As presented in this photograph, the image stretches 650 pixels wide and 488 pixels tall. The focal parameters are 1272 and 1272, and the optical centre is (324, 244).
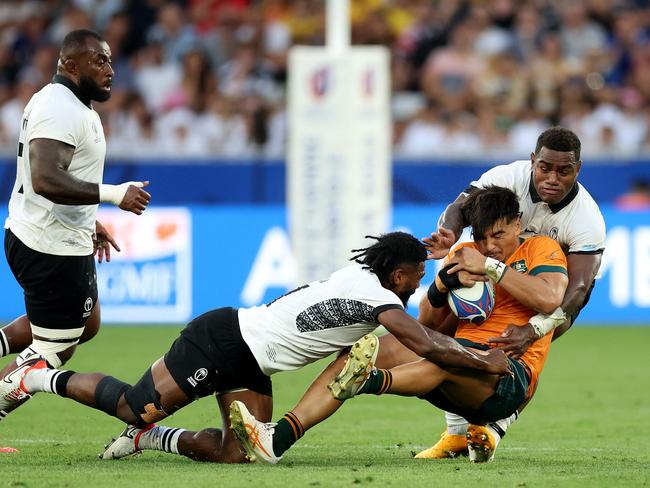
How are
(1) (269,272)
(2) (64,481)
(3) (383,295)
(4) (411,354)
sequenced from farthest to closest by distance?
(1) (269,272)
(4) (411,354)
(3) (383,295)
(2) (64,481)

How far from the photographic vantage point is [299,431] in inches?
272

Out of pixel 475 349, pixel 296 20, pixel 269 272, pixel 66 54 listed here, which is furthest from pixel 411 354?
pixel 296 20

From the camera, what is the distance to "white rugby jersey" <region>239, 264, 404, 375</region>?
692 cm

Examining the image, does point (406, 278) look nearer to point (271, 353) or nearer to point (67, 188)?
point (271, 353)

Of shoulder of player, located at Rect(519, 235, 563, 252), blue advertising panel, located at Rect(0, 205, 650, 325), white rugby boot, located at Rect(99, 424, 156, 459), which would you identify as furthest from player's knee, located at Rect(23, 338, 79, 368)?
blue advertising panel, located at Rect(0, 205, 650, 325)

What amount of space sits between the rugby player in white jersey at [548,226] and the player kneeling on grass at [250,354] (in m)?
0.39

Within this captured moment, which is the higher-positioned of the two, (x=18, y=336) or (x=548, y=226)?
(x=548, y=226)

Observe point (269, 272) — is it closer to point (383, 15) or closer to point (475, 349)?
point (383, 15)

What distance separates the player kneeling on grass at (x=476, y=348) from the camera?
6.83 m

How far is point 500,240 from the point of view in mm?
7336

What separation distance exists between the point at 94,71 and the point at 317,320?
205 cm

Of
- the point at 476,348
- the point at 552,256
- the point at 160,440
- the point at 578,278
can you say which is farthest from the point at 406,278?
the point at 160,440

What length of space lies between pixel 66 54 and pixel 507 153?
9.43 metres

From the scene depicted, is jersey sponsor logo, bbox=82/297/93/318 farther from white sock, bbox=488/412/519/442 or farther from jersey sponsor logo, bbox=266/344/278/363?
white sock, bbox=488/412/519/442
